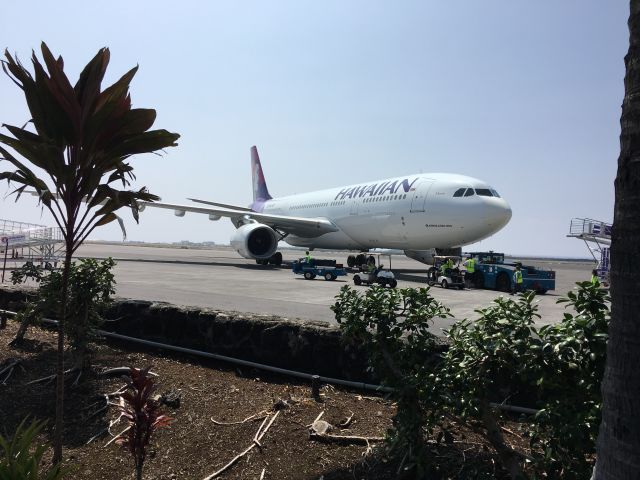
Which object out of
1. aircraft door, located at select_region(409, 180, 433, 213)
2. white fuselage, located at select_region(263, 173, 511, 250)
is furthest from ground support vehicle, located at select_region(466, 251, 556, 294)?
aircraft door, located at select_region(409, 180, 433, 213)

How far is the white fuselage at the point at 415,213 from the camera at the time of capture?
20.0 meters

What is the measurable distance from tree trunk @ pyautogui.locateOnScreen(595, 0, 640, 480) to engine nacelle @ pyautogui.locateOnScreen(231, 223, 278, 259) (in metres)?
24.2

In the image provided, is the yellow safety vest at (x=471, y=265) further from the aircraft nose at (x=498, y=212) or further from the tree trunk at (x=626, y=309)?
the tree trunk at (x=626, y=309)

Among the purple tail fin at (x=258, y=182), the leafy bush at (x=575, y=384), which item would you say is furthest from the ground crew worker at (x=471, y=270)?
the purple tail fin at (x=258, y=182)

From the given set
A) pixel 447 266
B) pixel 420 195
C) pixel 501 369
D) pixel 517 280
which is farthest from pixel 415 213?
pixel 501 369

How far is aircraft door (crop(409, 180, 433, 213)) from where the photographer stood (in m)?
21.6

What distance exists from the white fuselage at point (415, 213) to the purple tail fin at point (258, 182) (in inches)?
626

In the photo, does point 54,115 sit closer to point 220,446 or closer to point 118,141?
point 118,141

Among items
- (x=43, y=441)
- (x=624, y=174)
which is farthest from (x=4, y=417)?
(x=624, y=174)

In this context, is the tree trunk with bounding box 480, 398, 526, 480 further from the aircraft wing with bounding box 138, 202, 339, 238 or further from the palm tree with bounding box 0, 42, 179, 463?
the aircraft wing with bounding box 138, 202, 339, 238

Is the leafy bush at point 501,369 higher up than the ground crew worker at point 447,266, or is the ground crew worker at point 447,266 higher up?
the ground crew worker at point 447,266

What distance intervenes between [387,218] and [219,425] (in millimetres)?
20106

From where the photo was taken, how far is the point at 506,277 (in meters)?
18.5

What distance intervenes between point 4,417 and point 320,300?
8.63 metres
